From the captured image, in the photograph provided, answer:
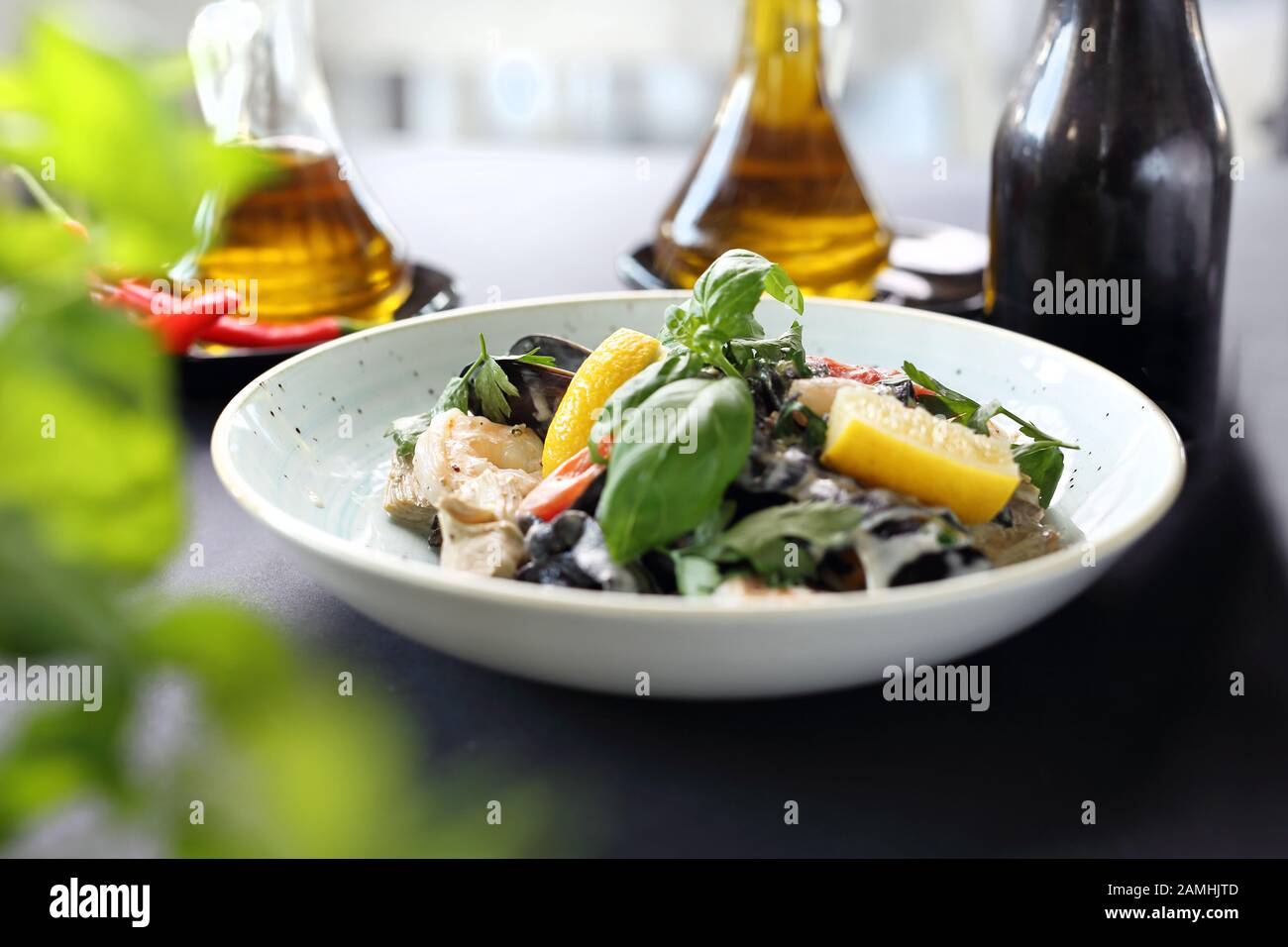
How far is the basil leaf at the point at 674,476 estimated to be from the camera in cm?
68

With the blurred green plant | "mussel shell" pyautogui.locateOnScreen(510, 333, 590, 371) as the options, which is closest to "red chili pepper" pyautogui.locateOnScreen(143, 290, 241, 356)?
"mussel shell" pyautogui.locateOnScreen(510, 333, 590, 371)

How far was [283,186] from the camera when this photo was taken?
4.10ft

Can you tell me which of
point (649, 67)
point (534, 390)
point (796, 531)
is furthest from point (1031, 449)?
point (649, 67)

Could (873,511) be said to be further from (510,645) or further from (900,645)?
(510,645)

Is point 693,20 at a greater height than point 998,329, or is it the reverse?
point 693,20

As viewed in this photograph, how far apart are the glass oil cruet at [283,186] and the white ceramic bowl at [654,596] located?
0.27 meters

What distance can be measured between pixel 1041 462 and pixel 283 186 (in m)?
0.80

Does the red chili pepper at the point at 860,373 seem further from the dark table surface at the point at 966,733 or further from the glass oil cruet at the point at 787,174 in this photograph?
the glass oil cruet at the point at 787,174

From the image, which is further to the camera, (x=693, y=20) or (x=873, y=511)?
(x=693, y=20)

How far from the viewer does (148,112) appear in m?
0.18

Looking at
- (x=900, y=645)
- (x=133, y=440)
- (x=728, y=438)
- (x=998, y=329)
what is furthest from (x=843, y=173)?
(x=133, y=440)

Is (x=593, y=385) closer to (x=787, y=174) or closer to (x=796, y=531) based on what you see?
(x=796, y=531)

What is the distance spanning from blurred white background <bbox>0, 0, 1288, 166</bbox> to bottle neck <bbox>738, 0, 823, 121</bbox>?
238 cm

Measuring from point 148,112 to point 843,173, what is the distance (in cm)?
124
